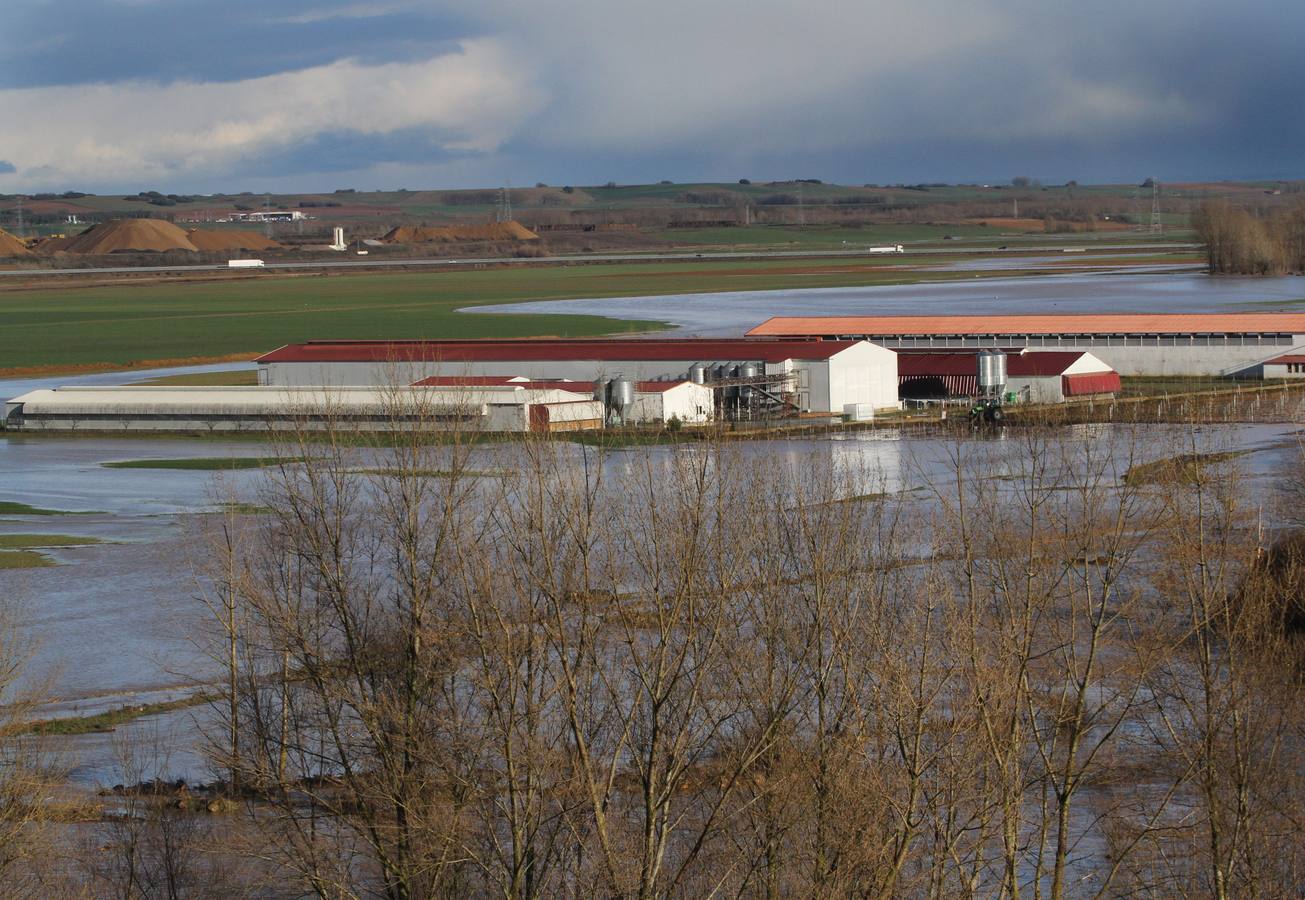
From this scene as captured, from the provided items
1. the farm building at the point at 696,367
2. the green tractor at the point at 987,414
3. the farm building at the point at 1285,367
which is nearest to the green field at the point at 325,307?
the farm building at the point at 696,367

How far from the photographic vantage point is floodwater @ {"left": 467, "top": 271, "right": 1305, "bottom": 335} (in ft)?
357

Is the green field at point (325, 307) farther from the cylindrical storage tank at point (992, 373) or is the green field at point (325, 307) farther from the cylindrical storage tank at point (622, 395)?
the cylindrical storage tank at point (622, 395)

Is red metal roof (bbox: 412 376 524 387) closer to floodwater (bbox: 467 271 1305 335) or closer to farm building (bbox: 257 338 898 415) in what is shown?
farm building (bbox: 257 338 898 415)

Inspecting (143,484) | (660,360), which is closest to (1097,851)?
(143,484)

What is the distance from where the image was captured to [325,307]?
443ft

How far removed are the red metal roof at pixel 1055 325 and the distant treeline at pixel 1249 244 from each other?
225 ft

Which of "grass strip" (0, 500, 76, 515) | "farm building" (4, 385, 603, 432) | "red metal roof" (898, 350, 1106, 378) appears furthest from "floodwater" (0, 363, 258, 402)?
"red metal roof" (898, 350, 1106, 378)

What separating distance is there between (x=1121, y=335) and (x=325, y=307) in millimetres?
72898

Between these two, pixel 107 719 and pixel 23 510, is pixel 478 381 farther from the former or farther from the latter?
pixel 107 719

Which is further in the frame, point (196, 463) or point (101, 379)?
point (101, 379)

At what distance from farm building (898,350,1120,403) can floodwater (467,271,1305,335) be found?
26638mm

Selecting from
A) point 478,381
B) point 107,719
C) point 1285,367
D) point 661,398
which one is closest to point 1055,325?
point 1285,367

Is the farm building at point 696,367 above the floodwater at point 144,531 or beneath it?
above

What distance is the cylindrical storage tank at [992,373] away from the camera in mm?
68688
